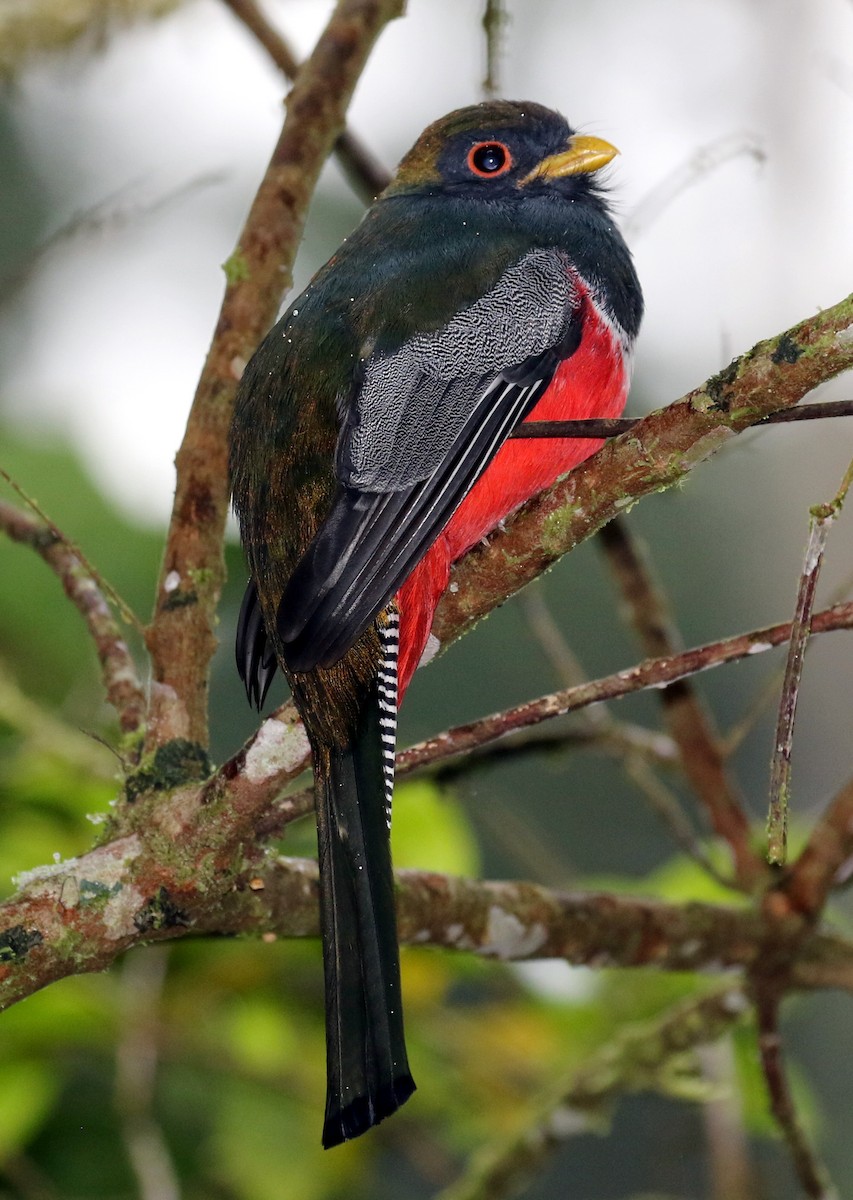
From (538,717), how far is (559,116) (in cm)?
141

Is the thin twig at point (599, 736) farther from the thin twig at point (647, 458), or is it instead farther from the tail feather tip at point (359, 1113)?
the tail feather tip at point (359, 1113)

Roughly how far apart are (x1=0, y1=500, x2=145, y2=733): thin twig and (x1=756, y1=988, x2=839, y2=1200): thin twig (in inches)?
52.4

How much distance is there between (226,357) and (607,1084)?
1633 mm

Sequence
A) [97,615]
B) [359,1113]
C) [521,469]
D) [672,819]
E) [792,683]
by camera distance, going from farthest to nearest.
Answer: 1. [672,819]
2. [97,615]
3. [521,469]
4. [359,1113]
5. [792,683]

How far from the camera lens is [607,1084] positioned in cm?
271

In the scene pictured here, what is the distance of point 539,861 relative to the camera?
345 cm

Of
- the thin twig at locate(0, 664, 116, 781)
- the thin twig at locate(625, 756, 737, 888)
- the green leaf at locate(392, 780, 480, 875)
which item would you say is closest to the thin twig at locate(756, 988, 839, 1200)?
the thin twig at locate(625, 756, 737, 888)

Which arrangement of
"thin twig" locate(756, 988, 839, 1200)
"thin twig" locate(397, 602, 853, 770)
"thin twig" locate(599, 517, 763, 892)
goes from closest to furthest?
"thin twig" locate(397, 602, 853, 770), "thin twig" locate(756, 988, 839, 1200), "thin twig" locate(599, 517, 763, 892)

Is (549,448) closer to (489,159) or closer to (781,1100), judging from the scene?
(489,159)

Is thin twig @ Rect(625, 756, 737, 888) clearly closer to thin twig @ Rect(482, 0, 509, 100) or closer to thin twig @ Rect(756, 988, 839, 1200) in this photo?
thin twig @ Rect(756, 988, 839, 1200)

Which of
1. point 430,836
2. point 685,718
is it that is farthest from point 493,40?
point 430,836

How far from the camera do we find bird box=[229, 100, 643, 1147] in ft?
5.62

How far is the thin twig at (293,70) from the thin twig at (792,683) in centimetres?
187

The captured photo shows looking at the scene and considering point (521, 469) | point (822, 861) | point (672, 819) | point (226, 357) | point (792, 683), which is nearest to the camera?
point (792, 683)
